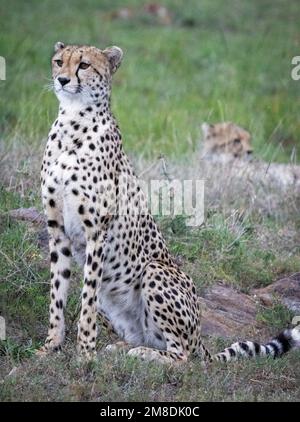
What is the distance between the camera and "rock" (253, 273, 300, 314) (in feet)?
22.6

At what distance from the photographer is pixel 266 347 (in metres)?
6.02

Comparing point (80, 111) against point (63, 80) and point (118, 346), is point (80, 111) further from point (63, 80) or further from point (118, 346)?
point (118, 346)

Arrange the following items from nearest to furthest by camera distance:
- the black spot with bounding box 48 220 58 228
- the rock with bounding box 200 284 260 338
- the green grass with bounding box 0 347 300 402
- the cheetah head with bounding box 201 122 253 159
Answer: the green grass with bounding box 0 347 300 402
the black spot with bounding box 48 220 58 228
the rock with bounding box 200 284 260 338
the cheetah head with bounding box 201 122 253 159

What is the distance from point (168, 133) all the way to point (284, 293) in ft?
12.1

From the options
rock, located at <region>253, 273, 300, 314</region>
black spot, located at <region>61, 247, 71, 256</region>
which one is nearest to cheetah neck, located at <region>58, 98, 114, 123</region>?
black spot, located at <region>61, 247, 71, 256</region>

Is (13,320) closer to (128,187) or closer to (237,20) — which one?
(128,187)

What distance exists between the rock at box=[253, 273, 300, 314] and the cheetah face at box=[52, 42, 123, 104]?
5.52ft

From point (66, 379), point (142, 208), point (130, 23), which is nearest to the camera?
point (66, 379)

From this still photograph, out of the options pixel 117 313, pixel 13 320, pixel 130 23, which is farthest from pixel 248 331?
pixel 130 23

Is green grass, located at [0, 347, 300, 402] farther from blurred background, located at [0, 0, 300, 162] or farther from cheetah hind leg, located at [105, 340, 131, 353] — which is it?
blurred background, located at [0, 0, 300, 162]

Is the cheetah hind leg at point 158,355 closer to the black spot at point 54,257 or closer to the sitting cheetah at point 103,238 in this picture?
the sitting cheetah at point 103,238

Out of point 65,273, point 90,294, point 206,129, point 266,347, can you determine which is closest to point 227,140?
point 206,129

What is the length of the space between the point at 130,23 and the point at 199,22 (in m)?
0.90

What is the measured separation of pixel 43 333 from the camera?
614cm
